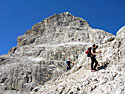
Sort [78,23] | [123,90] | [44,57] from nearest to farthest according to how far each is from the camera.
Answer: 1. [123,90]
2. [44,57]
3. [78,23]

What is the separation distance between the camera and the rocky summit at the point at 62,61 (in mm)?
7861

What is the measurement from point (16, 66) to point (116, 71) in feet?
120

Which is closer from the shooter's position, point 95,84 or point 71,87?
point 95,84

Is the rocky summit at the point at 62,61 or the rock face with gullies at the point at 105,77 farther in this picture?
the rocky summit at the point at 62,61

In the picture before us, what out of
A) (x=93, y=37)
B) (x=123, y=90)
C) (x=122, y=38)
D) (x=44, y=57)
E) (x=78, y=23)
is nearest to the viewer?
(x=123, y=90)

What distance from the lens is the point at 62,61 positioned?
160 ft

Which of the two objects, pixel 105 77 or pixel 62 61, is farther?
pixel 62 61

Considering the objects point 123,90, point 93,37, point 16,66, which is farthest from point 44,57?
point 123,90

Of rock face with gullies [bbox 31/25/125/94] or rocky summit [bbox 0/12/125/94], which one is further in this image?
rocky summit [bbox 0/12/125/94]

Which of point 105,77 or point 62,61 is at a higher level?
point 62,61

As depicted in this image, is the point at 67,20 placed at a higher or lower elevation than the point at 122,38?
higher

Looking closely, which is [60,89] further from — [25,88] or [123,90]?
[25,88]

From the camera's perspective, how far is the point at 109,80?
24.3 ft

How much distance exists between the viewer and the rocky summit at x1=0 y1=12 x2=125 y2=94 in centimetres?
786
